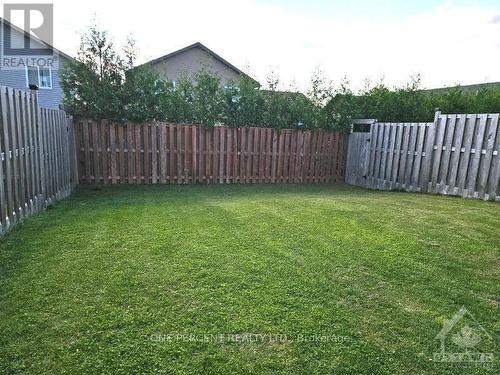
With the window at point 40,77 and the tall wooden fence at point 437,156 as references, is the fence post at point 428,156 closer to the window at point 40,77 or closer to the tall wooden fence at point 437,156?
the tall wooden fence at point 437,156

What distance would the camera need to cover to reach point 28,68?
16.6 metres

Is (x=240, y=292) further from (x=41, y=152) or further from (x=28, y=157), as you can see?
(x=41, y=152)

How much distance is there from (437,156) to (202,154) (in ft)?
18.7

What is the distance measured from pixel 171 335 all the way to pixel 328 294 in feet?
3.95

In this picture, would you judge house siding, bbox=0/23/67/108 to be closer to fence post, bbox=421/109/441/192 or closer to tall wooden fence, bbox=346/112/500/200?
tall wooden fence, bbox=346/112/500/200

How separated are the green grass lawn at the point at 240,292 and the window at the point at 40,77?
16332 millimetres

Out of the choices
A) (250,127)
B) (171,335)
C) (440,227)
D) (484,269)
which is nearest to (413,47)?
(250,127)

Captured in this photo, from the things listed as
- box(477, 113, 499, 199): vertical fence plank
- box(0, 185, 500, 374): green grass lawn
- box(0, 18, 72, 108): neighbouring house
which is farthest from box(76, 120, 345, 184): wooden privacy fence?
box(0, 18, 72, 108): neighbouring house

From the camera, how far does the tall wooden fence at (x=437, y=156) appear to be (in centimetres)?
597

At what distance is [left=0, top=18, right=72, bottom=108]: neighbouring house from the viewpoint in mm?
16250

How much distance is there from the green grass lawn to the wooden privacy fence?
337 cm

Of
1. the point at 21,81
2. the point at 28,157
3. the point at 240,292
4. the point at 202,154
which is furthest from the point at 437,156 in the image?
the point at 21,81

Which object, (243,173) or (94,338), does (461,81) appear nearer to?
(243,173)

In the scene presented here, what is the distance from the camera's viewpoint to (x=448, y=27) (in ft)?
27.4
